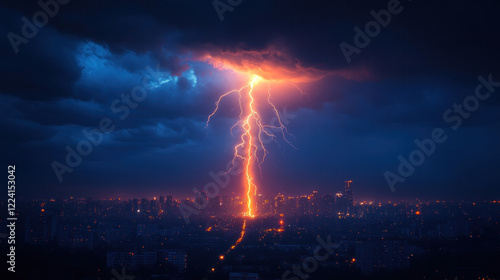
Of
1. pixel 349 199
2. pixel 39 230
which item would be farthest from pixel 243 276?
pixel 349 199

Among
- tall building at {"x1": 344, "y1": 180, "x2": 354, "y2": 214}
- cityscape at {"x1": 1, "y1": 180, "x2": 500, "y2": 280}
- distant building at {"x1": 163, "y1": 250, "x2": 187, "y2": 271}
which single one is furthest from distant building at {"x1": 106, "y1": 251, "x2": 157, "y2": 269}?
tall building at {"x1": 344, "y1": 180, "x2": 354, "y2": 214}

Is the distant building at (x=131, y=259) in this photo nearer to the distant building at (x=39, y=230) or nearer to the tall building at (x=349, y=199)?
the distant building at (x=39, y=230)

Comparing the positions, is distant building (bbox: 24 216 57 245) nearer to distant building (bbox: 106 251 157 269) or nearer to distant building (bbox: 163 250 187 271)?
distant building (bbox: 106 251 157 269)

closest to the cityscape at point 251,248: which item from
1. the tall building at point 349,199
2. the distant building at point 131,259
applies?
the distant building at point 131,259

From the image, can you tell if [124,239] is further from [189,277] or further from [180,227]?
[189,277]

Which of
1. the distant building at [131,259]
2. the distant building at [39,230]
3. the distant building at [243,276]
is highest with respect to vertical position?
the distant building at [39,230]

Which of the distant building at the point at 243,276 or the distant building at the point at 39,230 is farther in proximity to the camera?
the distant building at the point at 39,230

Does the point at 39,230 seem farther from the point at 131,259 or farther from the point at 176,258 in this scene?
the point at 176,258

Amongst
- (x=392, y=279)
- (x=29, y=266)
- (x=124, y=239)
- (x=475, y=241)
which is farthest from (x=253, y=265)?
(x=475, y=241)
